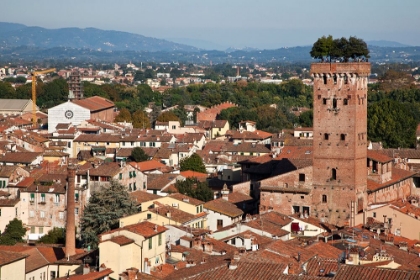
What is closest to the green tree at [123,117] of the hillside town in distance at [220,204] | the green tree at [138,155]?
the hillside town in distance at [220,204]

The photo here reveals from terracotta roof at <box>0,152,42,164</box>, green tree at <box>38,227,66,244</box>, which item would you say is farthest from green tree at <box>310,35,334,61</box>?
terracotta roof at <box>0,152,42,164</box>

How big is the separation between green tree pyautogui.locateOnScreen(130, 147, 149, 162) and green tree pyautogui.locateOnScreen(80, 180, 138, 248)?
17068 millimetres

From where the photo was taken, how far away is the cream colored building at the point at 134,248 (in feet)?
95.9

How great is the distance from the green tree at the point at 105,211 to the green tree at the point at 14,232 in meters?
2.75

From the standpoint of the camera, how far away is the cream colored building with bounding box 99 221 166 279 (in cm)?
2922

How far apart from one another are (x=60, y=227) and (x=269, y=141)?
30.5m

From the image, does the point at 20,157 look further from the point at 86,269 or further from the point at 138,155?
the point at 86,269

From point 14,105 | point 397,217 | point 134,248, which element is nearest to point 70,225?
point 134,248

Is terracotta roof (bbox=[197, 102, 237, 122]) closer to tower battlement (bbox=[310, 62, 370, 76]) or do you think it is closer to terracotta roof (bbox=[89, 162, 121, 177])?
terracotta roof (bbox=[89, 162, 121, 177])

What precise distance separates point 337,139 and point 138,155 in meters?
18.4

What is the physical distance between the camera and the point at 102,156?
2413 inches

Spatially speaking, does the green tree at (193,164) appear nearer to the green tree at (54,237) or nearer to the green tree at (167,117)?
the green tree at (54,237)

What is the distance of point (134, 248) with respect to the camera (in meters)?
30.2

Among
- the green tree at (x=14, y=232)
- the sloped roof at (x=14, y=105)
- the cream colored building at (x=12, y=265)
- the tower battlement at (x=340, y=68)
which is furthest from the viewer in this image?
the sloped roof at (x=14, y=105)
